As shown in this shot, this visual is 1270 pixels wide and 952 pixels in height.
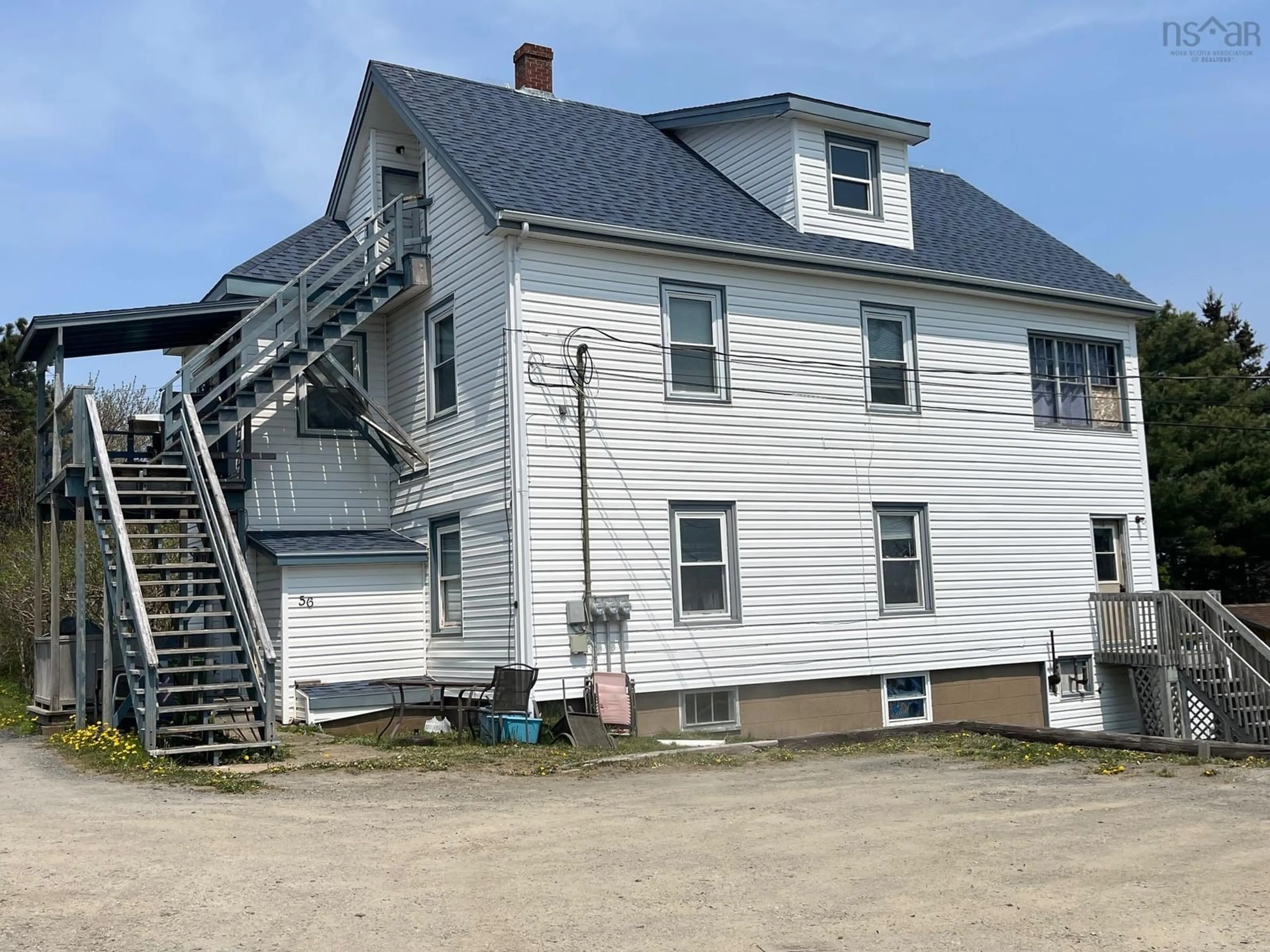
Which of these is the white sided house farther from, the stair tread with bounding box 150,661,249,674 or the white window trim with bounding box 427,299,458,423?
the stair tread with bounding box 150,661,249,674

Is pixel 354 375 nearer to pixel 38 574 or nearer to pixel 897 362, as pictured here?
pixel 38 574

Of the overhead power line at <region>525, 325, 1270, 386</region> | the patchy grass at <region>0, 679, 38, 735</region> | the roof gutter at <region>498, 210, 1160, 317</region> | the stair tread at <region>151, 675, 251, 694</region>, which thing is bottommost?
the patchy grass at <region>0, 679, 38, 735</region>

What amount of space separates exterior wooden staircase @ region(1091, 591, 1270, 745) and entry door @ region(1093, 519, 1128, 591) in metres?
0.50

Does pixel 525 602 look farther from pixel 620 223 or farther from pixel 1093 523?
pixel 1093 523

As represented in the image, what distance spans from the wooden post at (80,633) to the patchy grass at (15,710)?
1533 millimetres

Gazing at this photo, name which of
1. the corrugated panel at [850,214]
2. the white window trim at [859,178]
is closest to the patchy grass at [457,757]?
the corrugated panel at [850,214]

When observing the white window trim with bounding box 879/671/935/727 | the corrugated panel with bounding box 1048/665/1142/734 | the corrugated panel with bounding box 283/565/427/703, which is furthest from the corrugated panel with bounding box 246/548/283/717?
the corrugated panel with bounding box 1048/665/1142/734

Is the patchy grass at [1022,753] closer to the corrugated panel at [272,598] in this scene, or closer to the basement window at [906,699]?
the basement window at [906,699]

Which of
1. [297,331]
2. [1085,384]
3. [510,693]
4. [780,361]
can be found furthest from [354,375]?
[1085,384]

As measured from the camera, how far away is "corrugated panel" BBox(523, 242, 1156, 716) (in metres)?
16.5

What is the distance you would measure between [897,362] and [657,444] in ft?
15.2

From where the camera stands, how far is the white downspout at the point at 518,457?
15734mm

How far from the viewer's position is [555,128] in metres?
20.0

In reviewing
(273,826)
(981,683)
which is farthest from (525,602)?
(981,683)
